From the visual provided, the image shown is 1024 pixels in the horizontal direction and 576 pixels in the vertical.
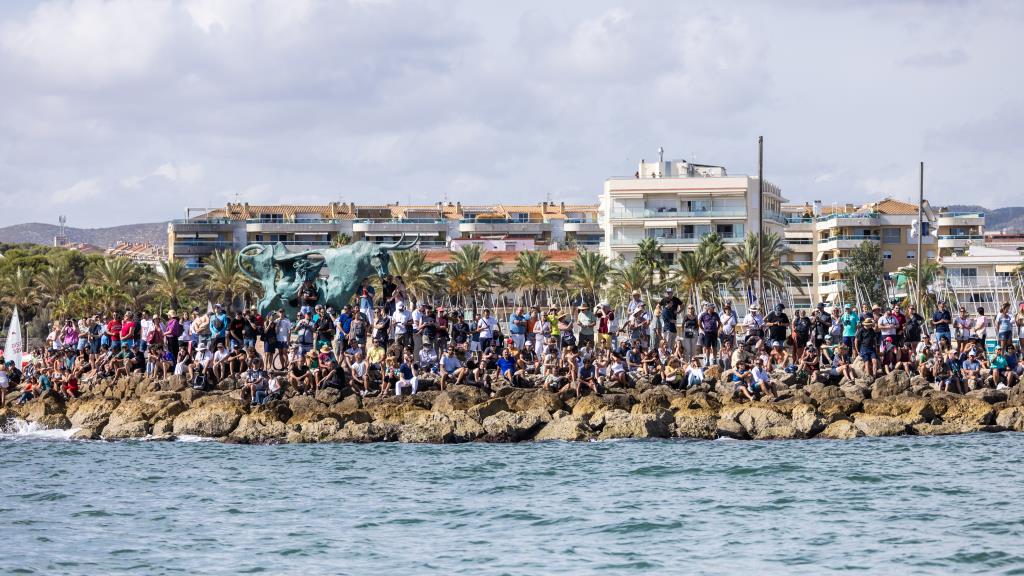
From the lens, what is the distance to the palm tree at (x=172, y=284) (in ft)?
280

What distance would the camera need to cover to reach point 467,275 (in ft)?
277

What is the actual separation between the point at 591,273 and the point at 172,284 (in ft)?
85.3

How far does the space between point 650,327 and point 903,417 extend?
332 inches

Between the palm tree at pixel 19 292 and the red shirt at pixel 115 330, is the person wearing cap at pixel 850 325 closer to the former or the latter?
the red shirt at pixel 115 330

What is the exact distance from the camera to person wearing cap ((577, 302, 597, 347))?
3775 centimetres

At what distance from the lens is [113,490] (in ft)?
89.5

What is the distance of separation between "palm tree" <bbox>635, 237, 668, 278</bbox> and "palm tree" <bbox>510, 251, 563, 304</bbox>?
19.3 feet

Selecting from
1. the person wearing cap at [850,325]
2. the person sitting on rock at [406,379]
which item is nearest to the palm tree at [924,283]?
the person wearing cap at [850,325]

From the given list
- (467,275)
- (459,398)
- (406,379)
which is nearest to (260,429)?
(406,379)

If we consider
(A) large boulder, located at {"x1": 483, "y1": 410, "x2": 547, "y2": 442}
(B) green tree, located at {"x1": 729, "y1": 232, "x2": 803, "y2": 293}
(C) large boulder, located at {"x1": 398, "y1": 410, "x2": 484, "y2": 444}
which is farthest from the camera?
(B) green tree, located at {"x1": 729, "y1": 232, "x2": 803, "y2": 293}

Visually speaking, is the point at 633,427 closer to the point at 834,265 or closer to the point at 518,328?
the point at 518,328

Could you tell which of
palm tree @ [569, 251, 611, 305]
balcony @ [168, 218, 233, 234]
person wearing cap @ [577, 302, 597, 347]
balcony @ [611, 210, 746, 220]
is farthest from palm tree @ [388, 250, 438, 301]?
person wearing cap @ [577, 302, 597, 347]

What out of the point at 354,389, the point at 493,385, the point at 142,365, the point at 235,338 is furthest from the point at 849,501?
the point at 142,365

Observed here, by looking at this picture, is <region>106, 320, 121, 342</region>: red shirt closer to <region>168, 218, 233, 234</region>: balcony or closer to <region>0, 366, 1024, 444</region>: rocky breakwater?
<region>0, 366, 1024, 444</region>: rocky breakwater
